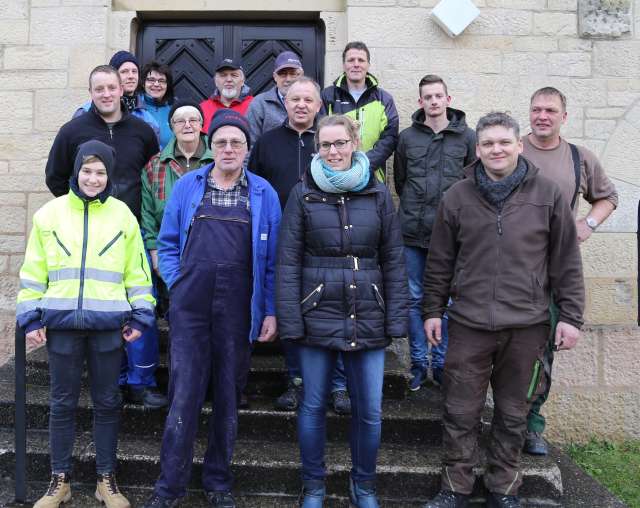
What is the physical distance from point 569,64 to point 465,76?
0.83 m

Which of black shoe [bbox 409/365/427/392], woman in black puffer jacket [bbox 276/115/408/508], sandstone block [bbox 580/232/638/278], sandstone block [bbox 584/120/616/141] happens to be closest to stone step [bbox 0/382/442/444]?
black shoe [bbox 409/365/427/392]

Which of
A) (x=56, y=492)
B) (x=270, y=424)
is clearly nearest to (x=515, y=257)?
(x=270, y=424)

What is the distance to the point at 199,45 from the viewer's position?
5.75 m

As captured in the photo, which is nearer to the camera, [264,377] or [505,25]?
[264,377]

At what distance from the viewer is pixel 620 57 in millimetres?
5391

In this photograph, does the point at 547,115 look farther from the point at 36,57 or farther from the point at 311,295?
the point at 36,57

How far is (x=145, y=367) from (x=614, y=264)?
3.67 meters

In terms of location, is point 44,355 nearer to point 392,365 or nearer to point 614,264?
point 392,365

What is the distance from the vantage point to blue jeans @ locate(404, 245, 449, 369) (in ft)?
13.9

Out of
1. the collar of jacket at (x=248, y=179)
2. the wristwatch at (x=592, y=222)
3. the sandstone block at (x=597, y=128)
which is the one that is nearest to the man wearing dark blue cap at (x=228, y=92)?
the collar of jacket at (x=248, y=179)

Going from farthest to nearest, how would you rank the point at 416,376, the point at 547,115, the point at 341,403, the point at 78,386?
1. the point at 416,376
2. the point at 341,403
3. the point at 547,115
4. the point at 78,386

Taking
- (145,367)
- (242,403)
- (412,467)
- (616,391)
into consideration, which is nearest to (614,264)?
(616,391)

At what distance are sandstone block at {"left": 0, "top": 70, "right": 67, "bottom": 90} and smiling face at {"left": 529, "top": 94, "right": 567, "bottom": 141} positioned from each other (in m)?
3.64

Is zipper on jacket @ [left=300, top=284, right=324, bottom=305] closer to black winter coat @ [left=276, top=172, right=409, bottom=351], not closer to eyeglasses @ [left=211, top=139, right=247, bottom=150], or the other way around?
black winter coat @ [left=276, top=172, right=409, bottom=351]
